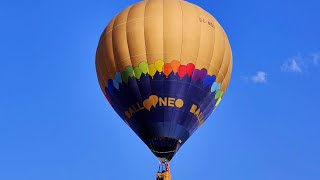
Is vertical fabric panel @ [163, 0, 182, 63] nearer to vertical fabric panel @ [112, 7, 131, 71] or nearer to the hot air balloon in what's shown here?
the hot air balloon

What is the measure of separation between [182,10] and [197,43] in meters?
1.88

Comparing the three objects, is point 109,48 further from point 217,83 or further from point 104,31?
point 217,83

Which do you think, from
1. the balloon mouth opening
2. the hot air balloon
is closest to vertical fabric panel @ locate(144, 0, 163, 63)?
the hot air balloon

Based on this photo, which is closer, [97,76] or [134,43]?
[134,43]

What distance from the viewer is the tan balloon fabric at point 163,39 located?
111ft

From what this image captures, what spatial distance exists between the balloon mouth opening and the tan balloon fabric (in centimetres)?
366

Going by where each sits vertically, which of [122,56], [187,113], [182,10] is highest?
[182,10]

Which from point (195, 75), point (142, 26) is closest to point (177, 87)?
point (195, 75)

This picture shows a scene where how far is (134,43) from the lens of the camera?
111 ft

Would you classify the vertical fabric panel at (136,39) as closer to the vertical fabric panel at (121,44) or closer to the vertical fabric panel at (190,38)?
the vertical fabric panel at (121,44)

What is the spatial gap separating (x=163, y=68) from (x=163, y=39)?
4.41ft

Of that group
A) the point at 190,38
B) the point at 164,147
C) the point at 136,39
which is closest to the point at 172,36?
the point at 190,38

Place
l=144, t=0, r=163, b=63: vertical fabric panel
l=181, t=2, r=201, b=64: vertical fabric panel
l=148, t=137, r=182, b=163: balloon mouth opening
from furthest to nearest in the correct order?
l=148, t=137, r=182, b=163: balloon mouth opening, l=181, t=2, r=201, b=64: vertical fabric panel, l=144, t=0, r=163, b=63: vertical fabric panel

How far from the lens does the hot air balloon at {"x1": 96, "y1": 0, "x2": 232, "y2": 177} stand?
33719mm
